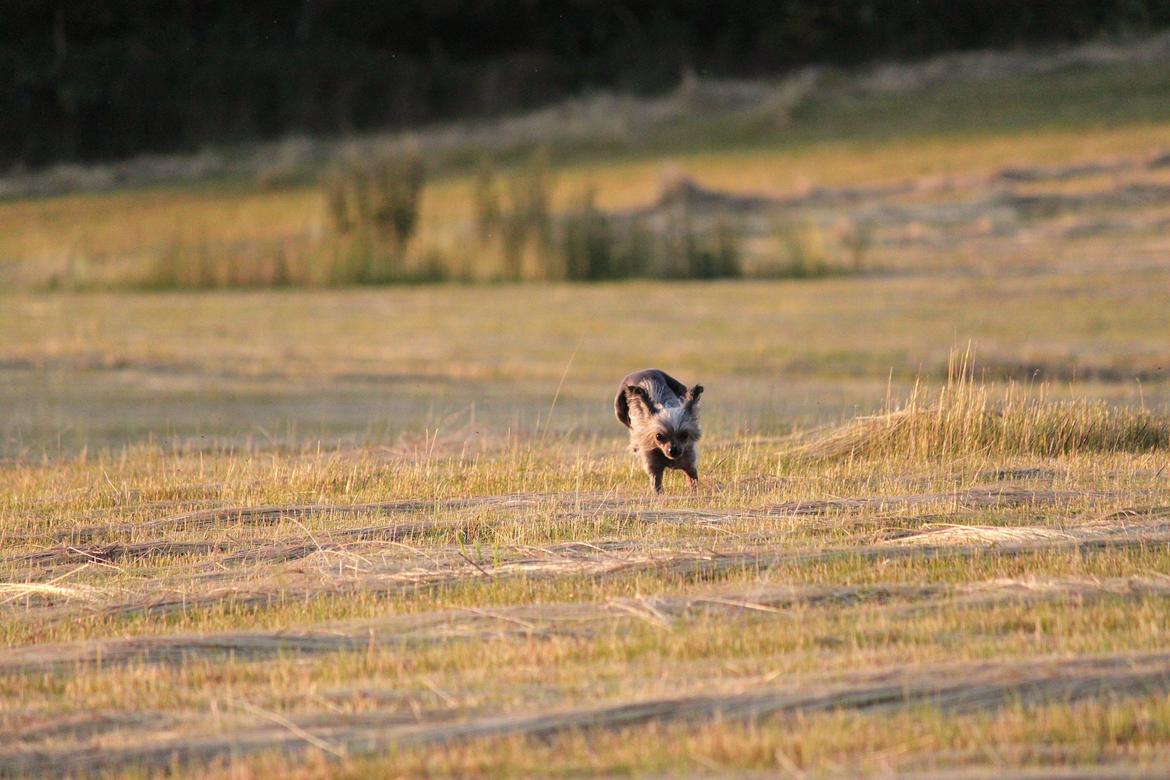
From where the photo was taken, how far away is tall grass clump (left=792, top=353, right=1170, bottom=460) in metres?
10.8

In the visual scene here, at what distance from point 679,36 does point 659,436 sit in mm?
43947

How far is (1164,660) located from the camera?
5.69 meters

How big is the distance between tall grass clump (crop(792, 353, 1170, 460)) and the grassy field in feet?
0.09

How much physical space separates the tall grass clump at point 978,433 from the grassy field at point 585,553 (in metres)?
0.03

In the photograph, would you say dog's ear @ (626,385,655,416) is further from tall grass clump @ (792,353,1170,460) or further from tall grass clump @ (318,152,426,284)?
tall grass clump @ (318,152,426,284)

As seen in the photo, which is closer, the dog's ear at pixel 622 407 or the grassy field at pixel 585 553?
the grassy field at pixel 585 553

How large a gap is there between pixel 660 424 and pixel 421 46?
45.5 m

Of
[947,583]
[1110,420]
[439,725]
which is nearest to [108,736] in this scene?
[439,725]

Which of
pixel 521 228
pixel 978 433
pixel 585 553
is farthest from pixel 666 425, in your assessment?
pixel 521 228

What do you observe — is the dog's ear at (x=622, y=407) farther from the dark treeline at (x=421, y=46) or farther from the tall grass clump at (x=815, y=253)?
the dark treeline at (x=421, y=46)

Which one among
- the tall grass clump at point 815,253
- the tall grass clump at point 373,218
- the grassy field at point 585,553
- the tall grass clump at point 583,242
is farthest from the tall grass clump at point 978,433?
the tall grass clump at point 373,218

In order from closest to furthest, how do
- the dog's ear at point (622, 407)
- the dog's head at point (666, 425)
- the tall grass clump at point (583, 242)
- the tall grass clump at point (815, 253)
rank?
1. the dog's head at point (666, 425)
2. the dog's ear at point (622, 407)
3. the tall grass clump at point (815, 253)
4. the tall grass clump at point (583, 242)

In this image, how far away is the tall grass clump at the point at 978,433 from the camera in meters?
10.8

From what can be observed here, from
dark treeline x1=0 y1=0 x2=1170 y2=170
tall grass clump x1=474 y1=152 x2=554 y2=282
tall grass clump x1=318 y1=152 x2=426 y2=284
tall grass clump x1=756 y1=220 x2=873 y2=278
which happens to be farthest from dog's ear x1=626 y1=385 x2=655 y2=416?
dark treeline x1=0 y1=0 x2=1170 y2=170
